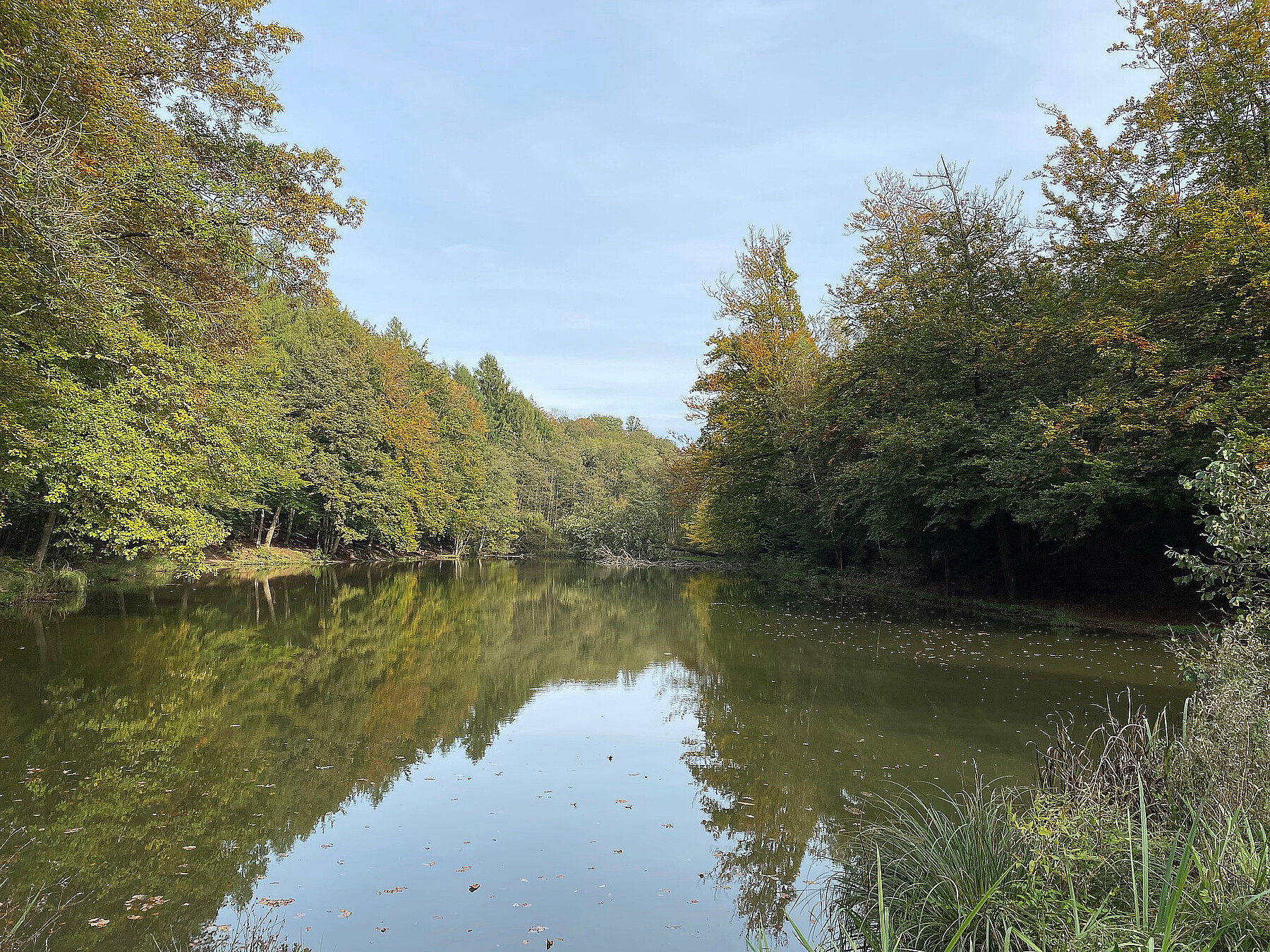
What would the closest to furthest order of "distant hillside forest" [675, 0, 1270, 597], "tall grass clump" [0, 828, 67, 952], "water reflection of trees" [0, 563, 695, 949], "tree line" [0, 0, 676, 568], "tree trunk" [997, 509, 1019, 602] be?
"tall grass clump" [0, 828, 67, 952] < "water reflection of trees" [0, 563, 695, 949] < "tree line" [0, 0, 676, 568] < "distant hillside forest" [675, 0, 1270, 597] < "tree trunk" [997, 509, 1019, 602]

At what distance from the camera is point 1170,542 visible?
16.6 meters

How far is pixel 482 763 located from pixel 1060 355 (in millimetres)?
15573

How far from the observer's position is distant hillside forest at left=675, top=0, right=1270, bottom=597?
1223cm

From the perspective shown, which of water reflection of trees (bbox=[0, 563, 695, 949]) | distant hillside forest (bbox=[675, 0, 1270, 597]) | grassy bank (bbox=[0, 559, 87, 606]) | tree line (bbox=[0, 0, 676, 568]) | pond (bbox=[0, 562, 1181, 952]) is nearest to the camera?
pond (bbox=[0, 562, 1181, 952])

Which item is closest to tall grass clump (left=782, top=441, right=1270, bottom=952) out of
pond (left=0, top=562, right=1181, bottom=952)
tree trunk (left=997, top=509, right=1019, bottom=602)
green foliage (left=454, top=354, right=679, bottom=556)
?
pond (left=0, top=562, right=1181, bottom=952)

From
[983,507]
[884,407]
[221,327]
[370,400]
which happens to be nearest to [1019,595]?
[983,507]

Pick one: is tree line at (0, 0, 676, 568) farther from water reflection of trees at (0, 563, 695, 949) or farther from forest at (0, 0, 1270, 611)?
water reflection of trees at (0, 563, 695, 949)

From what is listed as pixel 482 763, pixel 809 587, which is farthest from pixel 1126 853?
pixel 809 587

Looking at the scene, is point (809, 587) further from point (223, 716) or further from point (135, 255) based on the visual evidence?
point (135, 255)

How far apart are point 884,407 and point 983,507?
434 centimetres

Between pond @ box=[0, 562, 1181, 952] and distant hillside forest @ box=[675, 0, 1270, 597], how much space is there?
374 cm

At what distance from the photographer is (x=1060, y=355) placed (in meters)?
16.4

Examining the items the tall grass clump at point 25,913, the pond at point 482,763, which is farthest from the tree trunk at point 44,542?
the tall grass clump at point 25,913

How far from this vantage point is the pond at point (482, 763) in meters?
4.58
